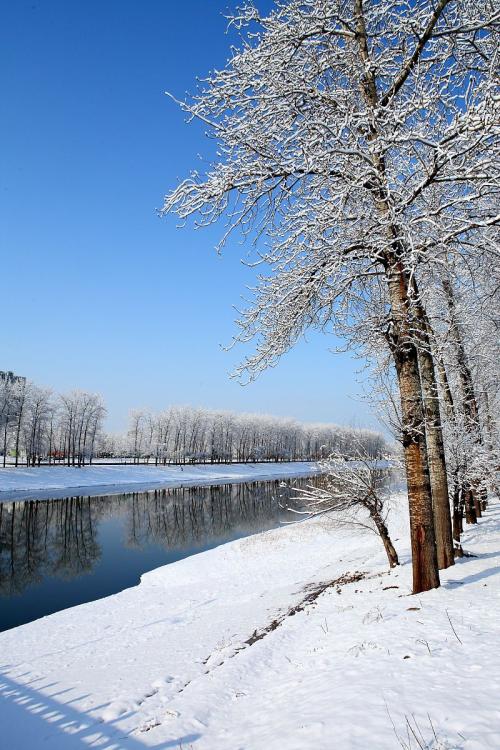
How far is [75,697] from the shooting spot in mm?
8156

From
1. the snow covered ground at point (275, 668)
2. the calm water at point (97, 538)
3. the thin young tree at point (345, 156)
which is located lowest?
the calm water at point (97, 538)

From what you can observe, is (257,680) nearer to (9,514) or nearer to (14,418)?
(9,514)

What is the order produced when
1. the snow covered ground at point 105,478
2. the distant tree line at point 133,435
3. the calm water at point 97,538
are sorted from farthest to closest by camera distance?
the distant tree line at point 133,435 < the snow covered ground at point 105,478 < the calm water at point 97,538

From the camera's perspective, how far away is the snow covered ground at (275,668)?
153 inches

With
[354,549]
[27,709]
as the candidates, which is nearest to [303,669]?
[27,709]

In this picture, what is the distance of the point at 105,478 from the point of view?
6425 cm

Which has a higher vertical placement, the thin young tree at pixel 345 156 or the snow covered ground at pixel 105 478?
the thin young tree at pixel 345 156

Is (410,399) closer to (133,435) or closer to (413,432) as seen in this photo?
(413,432)

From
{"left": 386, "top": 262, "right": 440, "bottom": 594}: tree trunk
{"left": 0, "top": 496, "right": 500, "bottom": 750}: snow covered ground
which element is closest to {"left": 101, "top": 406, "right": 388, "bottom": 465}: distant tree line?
{"left": 0, "top": 496, "right": 500, "bottom": 750}: snow covered ground

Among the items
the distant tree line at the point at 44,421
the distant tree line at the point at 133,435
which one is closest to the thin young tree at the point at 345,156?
the distant tree line at the point at 133,435

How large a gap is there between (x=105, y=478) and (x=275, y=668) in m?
61.6

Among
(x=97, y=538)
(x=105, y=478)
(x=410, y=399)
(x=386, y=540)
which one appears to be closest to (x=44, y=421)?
(x=105, y=478)

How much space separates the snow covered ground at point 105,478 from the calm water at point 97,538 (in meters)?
8.00

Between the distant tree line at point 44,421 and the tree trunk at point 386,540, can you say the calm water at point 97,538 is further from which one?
the distant tree line at point 44,421
